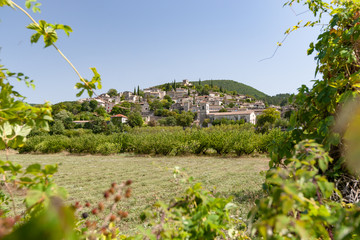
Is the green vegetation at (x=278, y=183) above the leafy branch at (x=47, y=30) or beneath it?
beneath

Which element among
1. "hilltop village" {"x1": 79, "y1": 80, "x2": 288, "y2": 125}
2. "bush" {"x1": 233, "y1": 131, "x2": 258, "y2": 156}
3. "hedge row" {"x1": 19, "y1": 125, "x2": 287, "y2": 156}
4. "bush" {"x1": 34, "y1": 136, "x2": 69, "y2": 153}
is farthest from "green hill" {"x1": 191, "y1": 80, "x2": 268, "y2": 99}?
"bush" {"x1": 233, "y1": 131, "x2": 258, "y2": 156}

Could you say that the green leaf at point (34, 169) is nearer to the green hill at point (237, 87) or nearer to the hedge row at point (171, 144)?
the hedge row at point (171, 144)

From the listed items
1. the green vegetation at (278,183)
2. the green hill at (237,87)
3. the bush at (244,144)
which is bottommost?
the bush at (244,144)

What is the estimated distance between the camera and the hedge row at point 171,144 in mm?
10993

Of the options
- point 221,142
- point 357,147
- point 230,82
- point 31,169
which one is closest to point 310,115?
point 357,147

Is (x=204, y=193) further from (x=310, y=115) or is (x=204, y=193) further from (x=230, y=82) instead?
(x=230, y=82)

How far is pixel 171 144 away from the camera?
1200 cm

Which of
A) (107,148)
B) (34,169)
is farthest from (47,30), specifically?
(107,148)

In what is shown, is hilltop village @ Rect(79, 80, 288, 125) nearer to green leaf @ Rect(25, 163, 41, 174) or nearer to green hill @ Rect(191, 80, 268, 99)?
green hill @ Rect(191, 80, 268, 99)

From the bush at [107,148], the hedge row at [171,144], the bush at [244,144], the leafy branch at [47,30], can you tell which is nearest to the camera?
the leafy branch at [47,30]

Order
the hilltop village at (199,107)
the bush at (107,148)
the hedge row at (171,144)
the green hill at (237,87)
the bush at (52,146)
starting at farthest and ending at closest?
the green hill at (237,87), the hilltop village at (199,107), the bush at (52,146), the bush at (107,148), the hedge row at (171,144)

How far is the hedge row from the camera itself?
36.1 ft

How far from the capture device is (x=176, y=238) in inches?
23.7

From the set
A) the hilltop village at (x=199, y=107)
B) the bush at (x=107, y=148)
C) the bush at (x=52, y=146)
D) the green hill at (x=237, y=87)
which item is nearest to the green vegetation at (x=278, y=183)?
the bush at (x=107, y=148)
